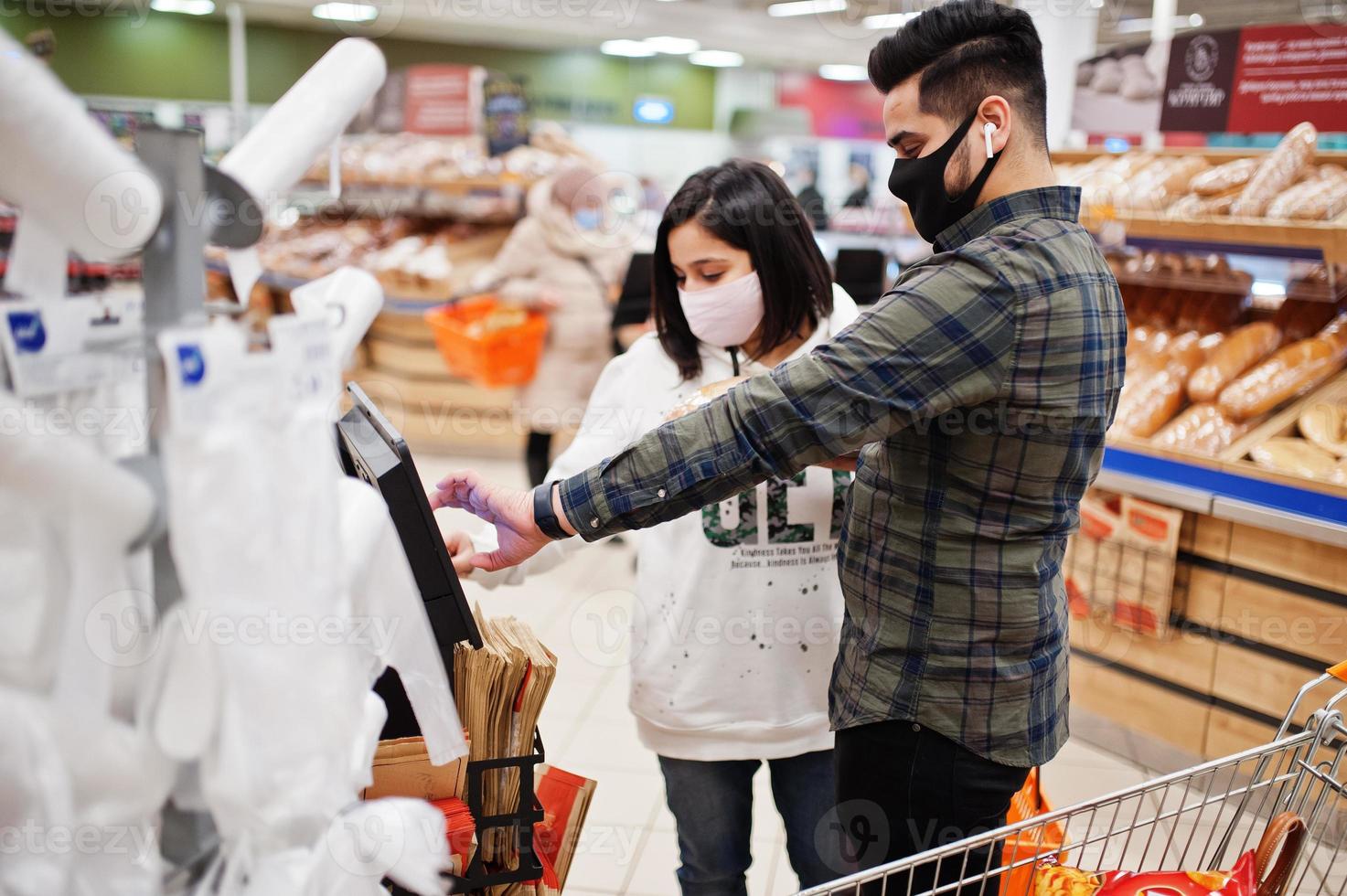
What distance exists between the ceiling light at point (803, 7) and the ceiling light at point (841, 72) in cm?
236

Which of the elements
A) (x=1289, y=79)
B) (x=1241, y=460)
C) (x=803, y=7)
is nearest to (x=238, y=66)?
(x=803, y=7)

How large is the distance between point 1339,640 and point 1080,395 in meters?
2.26

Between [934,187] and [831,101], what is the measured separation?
53.2 ft

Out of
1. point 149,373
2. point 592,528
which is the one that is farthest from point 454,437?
point 149,373

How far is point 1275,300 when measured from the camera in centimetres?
378

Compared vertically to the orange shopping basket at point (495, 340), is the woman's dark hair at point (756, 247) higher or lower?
higher

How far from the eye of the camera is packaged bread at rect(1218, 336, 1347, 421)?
331cm

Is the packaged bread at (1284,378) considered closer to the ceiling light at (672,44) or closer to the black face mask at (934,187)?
the black face mask at (934,187)

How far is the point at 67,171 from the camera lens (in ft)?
2.47

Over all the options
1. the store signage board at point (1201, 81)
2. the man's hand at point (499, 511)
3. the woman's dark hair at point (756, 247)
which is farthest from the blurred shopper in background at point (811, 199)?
the man's hand at point (499, 511)

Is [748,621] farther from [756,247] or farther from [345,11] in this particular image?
[345,11]

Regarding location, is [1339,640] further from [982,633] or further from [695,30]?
[695,30]

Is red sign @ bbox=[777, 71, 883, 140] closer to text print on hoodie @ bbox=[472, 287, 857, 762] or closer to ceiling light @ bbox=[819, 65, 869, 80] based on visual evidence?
ceiling light @ bbox=[819, 65, 869, 80]

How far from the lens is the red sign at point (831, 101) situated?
54.4ft
